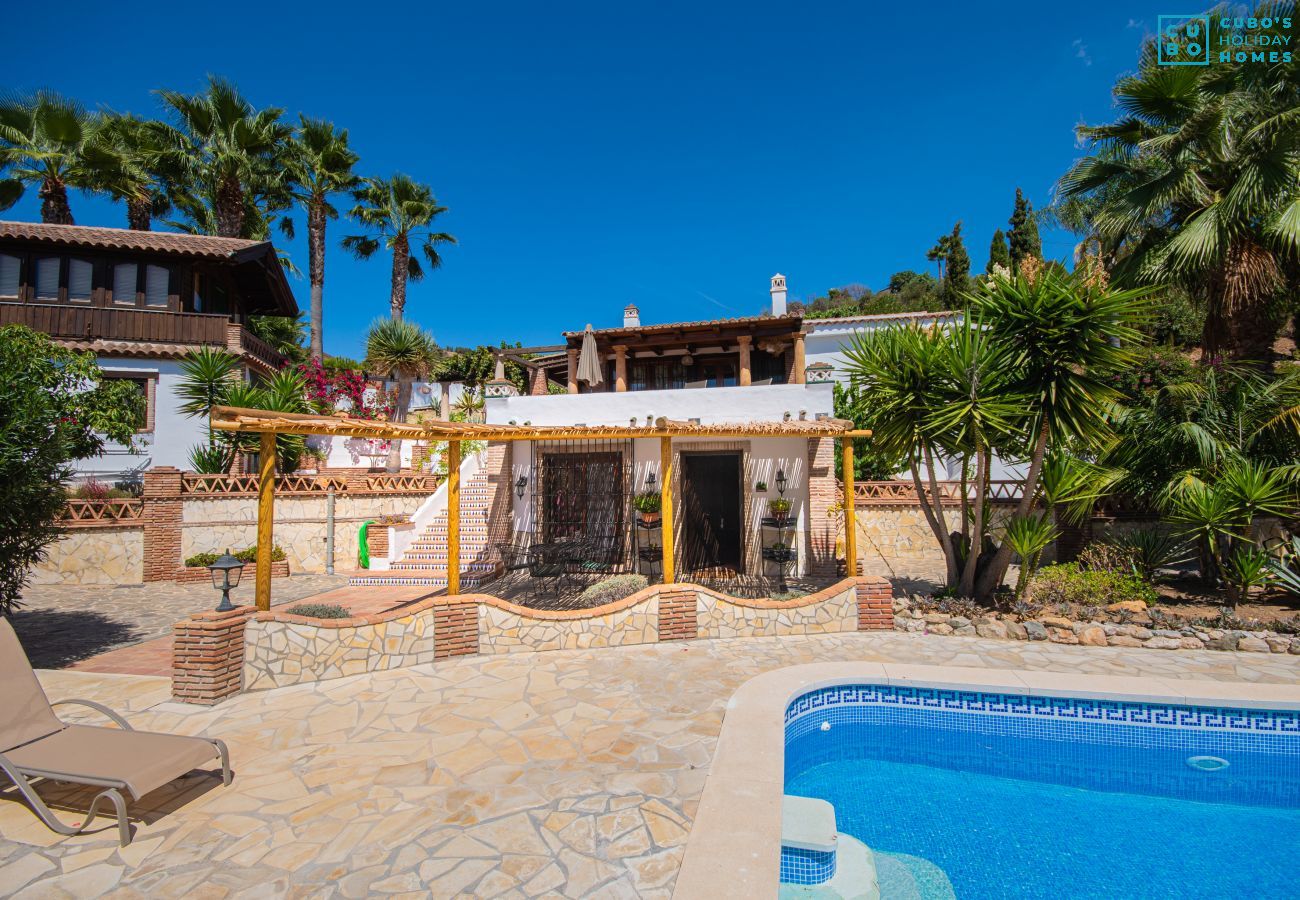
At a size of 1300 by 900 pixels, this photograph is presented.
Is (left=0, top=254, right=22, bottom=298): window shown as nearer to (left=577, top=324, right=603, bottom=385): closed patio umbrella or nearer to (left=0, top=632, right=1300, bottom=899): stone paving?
(left=577, top=324, right=603, bottom=385): closed patio umbrella

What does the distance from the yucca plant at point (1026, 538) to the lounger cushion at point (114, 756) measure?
9.87 m

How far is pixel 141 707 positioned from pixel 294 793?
2850 millimetres

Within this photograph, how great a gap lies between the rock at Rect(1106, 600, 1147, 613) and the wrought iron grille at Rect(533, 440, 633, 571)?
8.33 m

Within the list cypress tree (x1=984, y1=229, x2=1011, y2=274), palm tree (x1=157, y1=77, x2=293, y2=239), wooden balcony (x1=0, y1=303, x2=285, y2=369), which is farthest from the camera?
cypress tree (x1=984, y1=229, x2=1011, y2=274)

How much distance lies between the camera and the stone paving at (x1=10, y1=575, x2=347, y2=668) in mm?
8211

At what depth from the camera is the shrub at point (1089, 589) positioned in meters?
9.09

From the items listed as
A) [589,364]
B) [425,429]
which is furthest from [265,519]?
[589,364]

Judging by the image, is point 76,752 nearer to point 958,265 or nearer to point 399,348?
point 399,348

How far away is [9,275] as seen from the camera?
18.0 metres

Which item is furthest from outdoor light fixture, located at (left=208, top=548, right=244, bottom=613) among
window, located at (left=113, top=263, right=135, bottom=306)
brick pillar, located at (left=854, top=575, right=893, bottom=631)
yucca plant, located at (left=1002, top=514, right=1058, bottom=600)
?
window, located at (left=113, top=263, right=135, bottom=306)

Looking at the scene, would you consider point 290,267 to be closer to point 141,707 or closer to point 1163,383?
point 141,707

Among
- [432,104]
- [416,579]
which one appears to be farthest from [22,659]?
[432,104]

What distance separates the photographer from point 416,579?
1227 centimetres

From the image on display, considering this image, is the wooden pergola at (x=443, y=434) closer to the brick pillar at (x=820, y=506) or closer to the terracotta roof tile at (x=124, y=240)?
the brick pillar at (x=820, y=506)
